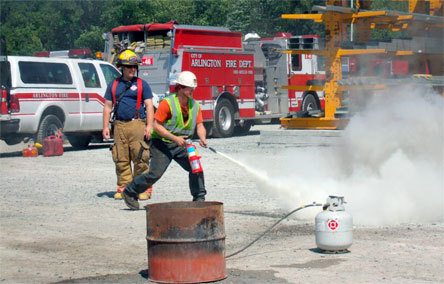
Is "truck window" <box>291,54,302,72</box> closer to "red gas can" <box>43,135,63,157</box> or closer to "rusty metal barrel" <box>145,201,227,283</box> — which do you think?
"red gas can" <box>43,135,63,157</box>

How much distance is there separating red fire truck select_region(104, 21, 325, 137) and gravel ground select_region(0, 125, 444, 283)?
950 centimetres

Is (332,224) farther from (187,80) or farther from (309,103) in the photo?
(309,103)

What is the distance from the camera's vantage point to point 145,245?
8.58m

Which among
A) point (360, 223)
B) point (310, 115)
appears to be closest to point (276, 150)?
point (310, 115)

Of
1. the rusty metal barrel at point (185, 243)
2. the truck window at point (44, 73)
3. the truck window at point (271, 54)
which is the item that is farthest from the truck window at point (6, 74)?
the rusty metal barrel at point (185, 243)

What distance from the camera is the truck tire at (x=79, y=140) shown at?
21359 millimetres

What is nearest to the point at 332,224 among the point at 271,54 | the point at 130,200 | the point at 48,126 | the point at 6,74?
the point at 130,200

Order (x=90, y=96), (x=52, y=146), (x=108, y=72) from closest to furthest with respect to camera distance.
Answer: (x=52, y=146), (x=90, y=96), (x=108, y=72)

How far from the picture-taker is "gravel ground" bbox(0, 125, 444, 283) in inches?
285

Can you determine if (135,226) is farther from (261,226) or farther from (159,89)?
(159,89)

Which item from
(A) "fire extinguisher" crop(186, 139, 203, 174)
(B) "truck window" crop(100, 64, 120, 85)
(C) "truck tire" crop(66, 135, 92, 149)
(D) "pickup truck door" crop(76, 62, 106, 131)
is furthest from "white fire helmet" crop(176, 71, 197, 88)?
(C) "truck tire" crop(66, 135, 92, 149)

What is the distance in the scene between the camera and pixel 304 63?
27906 mm

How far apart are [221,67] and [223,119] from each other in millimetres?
1487

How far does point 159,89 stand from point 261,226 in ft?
46.6
